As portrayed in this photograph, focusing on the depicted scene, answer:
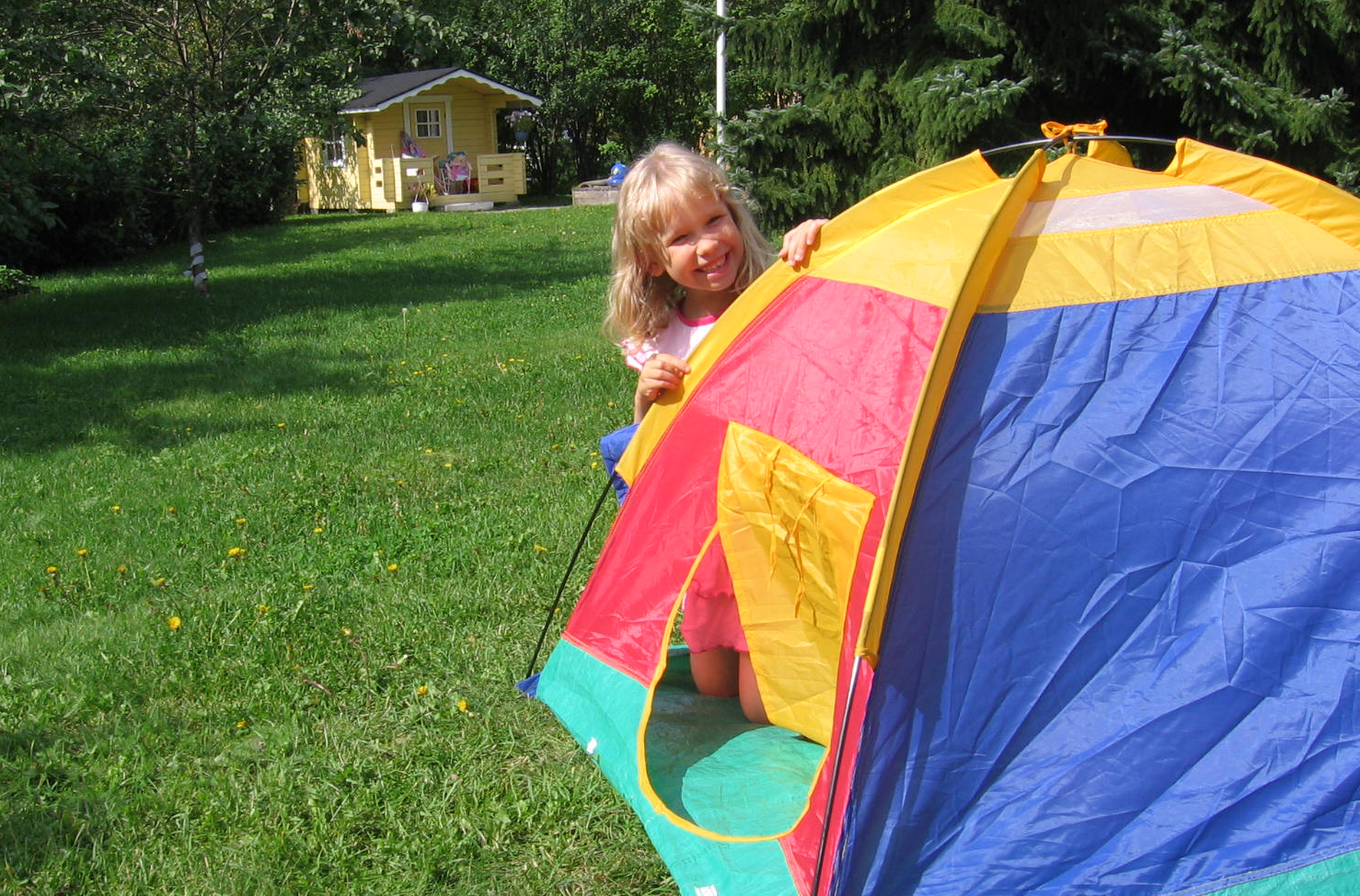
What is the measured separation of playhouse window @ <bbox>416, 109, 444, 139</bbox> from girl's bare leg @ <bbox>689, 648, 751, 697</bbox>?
2346 cm

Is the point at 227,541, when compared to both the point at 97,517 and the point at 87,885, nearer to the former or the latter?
the point at 97,517

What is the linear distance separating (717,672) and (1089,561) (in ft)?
4.16

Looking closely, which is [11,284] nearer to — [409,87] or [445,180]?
[445,180]

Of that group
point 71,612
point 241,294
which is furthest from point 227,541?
point 241,294

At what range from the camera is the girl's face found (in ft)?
10.2

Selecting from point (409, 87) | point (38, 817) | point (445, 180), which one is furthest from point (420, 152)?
point (38, 817)

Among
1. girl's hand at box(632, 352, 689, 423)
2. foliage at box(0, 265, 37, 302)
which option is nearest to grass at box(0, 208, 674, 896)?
girl's hand at box(632, 352, 689, 423)

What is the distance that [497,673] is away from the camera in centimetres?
353

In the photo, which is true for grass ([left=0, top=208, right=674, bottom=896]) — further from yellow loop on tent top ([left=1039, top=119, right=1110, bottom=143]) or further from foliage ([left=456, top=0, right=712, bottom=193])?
foliage ([left=456, top=0, right=712, bottom=193])

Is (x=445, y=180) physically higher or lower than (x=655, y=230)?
higher

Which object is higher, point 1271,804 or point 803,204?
point 803,204

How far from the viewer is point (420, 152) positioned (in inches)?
959

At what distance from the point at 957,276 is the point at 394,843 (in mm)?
1790

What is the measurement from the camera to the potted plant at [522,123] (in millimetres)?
26773
